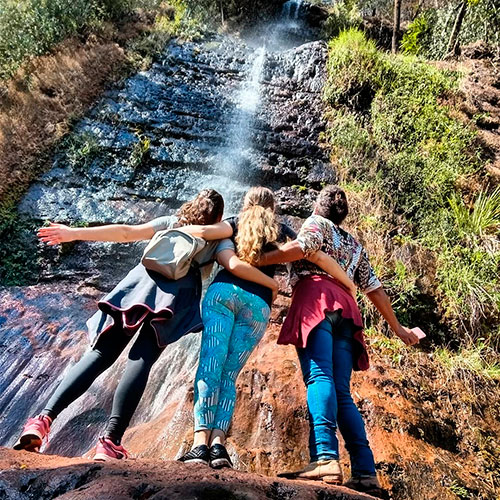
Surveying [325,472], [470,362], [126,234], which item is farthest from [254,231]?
[470,362]

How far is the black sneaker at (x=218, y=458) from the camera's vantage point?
2365 mm

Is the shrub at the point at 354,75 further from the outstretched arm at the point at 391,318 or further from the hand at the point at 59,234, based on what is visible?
the hand at the point at 59,234

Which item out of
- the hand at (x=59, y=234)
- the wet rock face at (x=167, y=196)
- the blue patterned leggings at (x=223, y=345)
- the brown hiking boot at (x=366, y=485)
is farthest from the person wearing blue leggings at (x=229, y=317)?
the wet rock face at (x=167, y=196)

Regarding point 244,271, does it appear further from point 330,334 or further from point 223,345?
point 330,334

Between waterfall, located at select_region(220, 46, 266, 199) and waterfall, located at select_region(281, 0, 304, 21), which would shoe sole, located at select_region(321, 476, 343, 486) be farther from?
waterfall, located at select_region(281, 0, 304, 21)

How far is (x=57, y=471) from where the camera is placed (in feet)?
6.69

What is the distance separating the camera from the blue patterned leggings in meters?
2.60

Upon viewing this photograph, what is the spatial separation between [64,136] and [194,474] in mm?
7118

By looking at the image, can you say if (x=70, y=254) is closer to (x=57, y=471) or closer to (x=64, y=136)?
(x=64, y=136)

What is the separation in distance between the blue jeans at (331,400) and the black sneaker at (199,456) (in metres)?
0.59

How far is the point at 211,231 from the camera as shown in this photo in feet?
10.3

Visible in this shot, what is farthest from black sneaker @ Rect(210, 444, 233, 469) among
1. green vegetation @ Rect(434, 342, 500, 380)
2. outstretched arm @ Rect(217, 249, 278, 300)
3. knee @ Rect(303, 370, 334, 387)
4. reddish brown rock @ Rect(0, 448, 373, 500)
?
green vegetation @ Rect(434, 342, 500, 380)

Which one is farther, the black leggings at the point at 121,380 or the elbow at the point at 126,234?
the elbow at the point at 126,234

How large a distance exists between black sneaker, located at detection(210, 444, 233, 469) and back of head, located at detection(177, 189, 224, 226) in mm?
1457
